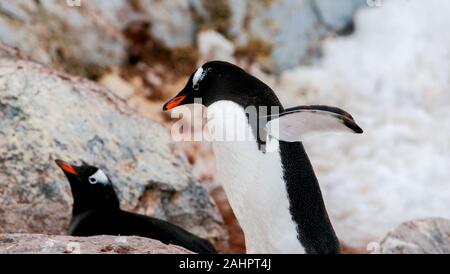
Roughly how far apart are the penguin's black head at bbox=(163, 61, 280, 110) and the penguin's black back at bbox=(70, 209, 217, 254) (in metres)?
0.54

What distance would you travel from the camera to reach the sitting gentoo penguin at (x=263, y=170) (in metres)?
2.13

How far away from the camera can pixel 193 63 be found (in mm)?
5797

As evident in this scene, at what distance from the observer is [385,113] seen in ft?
18.5

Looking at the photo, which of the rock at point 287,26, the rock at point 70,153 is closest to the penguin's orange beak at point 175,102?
the rock at point 70,153

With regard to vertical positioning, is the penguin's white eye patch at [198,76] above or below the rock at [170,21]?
below

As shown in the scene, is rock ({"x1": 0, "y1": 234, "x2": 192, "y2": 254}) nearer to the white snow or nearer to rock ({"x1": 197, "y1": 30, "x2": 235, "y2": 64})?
the white snow

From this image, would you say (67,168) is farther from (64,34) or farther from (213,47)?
(213,47)

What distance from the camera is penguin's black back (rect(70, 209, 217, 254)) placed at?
261 cm

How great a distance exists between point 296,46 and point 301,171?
4117mm

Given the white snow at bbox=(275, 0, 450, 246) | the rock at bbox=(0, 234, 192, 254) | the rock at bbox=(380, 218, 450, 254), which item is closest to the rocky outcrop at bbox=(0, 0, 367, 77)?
the white snow at bbox=(275, 0, 450, 246)

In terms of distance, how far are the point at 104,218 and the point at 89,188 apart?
5.6 inches

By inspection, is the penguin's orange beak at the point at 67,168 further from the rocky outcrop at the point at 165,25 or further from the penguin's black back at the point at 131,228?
the rocky outcrop at the point at 165,25

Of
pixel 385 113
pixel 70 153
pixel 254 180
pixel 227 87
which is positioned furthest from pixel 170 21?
pixel 254 180

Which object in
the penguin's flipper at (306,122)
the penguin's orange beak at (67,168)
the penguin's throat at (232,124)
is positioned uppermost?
the penguin's orange beak at (67,168)
